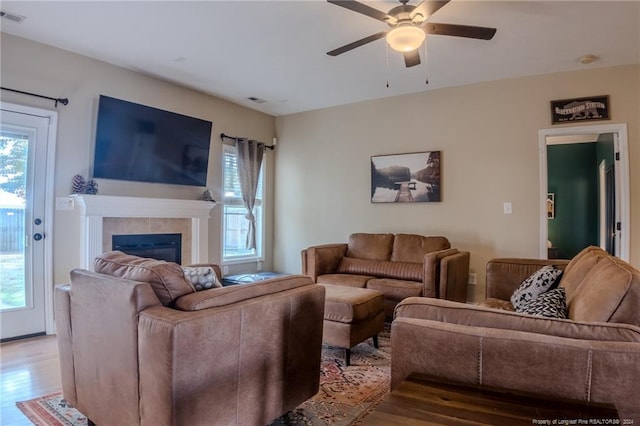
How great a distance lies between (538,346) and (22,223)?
405cm

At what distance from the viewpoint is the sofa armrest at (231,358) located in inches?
56.0

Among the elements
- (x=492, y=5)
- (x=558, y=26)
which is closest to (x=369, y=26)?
(x=492, y=5)

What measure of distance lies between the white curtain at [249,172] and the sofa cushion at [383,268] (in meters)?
1.60

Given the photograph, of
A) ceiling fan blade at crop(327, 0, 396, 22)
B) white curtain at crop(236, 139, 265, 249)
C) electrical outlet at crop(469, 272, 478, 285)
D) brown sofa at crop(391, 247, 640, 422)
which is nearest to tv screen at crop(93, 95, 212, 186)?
white curtain at crop(236, 139, 265, 249)

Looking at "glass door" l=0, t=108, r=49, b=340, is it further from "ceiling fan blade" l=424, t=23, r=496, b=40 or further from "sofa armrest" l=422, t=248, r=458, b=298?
"sofa armrest" l=422, t=248, r=458, b=298

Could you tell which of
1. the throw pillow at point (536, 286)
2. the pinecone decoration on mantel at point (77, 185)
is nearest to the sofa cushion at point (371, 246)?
the throw pillow at point (536, 286)

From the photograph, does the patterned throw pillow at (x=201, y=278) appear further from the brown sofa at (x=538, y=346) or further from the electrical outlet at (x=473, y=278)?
the electrical outlet at (x=473, y=278)

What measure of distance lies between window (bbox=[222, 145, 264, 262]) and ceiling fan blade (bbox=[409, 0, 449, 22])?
3401mm

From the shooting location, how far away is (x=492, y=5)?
9.20 ft

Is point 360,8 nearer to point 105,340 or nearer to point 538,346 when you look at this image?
point 538,346

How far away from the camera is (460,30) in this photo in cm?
262

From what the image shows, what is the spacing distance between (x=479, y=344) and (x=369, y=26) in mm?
2689

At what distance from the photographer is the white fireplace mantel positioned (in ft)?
12.3

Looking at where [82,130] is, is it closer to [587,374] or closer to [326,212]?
[326,212]
